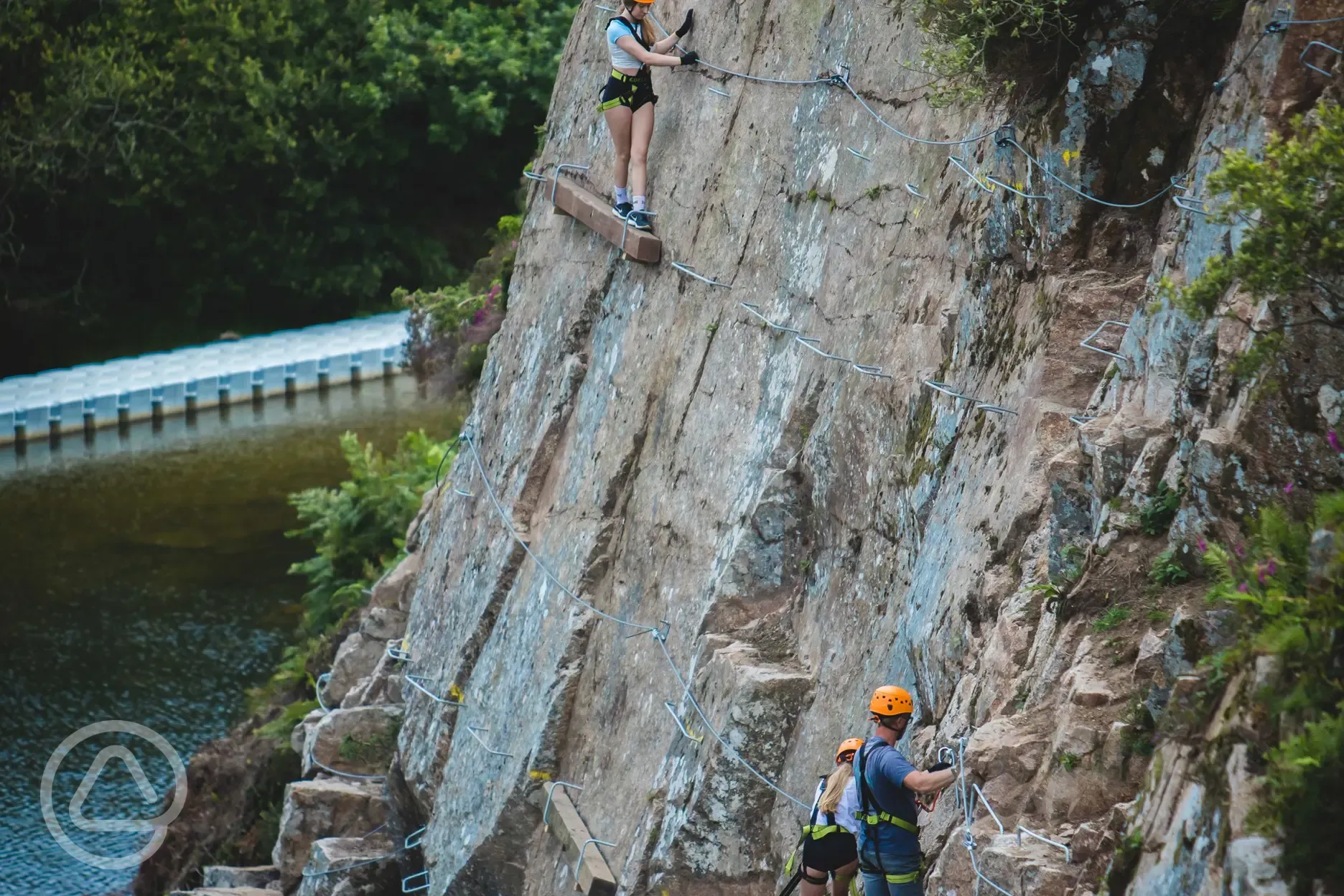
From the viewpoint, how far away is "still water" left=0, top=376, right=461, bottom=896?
17.5m

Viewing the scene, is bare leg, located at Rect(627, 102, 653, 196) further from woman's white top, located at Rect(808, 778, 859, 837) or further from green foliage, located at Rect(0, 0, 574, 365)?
green foliage, located at Rect(0, 0, 574, 365)

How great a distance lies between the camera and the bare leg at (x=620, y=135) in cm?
1023

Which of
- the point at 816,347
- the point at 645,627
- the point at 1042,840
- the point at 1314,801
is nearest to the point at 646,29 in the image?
the point at 816,347

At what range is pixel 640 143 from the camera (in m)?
10.3

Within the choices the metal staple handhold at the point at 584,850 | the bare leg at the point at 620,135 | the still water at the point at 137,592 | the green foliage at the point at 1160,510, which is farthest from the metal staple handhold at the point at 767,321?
the still water at the point at 137,592

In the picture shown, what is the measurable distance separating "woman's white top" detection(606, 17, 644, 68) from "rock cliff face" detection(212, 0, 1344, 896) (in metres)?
0.47

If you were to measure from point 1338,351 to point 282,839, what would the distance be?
1100cm

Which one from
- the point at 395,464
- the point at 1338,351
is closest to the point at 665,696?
the point at 1338,351

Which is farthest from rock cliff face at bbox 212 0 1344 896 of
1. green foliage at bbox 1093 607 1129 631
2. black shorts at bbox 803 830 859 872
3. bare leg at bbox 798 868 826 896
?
bare leg at bbox 798 868 826 896

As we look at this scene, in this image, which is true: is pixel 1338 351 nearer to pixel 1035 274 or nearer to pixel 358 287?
pixel 1035 274

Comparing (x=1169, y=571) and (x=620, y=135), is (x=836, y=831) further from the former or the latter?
(x=620, y=135)

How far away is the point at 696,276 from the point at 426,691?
4828 millimetres

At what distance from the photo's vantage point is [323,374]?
106ft

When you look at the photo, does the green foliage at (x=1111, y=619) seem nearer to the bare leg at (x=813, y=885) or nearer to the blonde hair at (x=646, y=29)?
the bare leg at (x=813, y=885)
